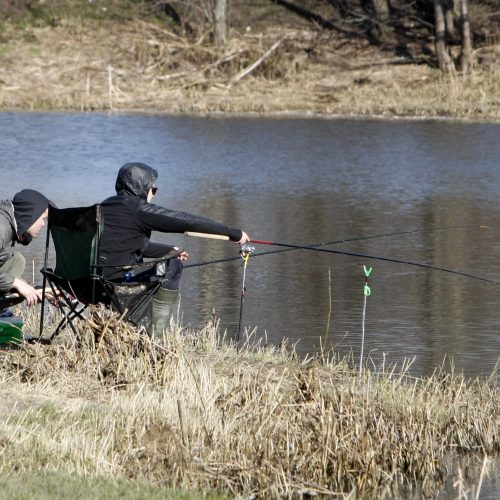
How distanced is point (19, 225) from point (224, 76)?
29.4 m

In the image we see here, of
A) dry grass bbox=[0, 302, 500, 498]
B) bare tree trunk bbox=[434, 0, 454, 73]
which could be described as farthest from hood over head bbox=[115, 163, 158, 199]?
bare tree trunk bbox=[434, 0, 454, 73]

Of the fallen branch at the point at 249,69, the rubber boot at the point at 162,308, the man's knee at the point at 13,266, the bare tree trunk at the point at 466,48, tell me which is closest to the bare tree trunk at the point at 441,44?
the bare tree trunk at the point at 466,48

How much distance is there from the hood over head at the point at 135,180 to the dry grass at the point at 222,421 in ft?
2.98

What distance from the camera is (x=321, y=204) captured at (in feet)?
61.3

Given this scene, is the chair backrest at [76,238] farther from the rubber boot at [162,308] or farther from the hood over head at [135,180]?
the rubber boot at [162,308]

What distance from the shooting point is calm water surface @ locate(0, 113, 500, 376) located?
1080 centimetres

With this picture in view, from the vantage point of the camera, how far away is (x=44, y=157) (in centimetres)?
2394

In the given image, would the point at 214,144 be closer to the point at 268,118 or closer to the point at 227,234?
the point at 268,118

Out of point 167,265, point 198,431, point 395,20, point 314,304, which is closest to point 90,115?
point 395,20

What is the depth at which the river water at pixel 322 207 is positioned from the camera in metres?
10.7

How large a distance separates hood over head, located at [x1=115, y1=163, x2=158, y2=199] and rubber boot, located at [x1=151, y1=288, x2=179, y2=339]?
62 centimetres

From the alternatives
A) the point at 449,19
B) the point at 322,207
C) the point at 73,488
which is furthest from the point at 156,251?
the point at 449,19

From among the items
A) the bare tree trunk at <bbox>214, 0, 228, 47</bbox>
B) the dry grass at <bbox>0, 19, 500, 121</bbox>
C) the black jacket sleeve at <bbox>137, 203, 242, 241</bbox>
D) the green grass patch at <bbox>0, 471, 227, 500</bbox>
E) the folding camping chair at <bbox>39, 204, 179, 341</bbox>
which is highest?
the bare tree trunk at <bbox>214, 0, 228, 47</bbox>

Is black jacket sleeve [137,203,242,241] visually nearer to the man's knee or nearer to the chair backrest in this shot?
the chair backrest
